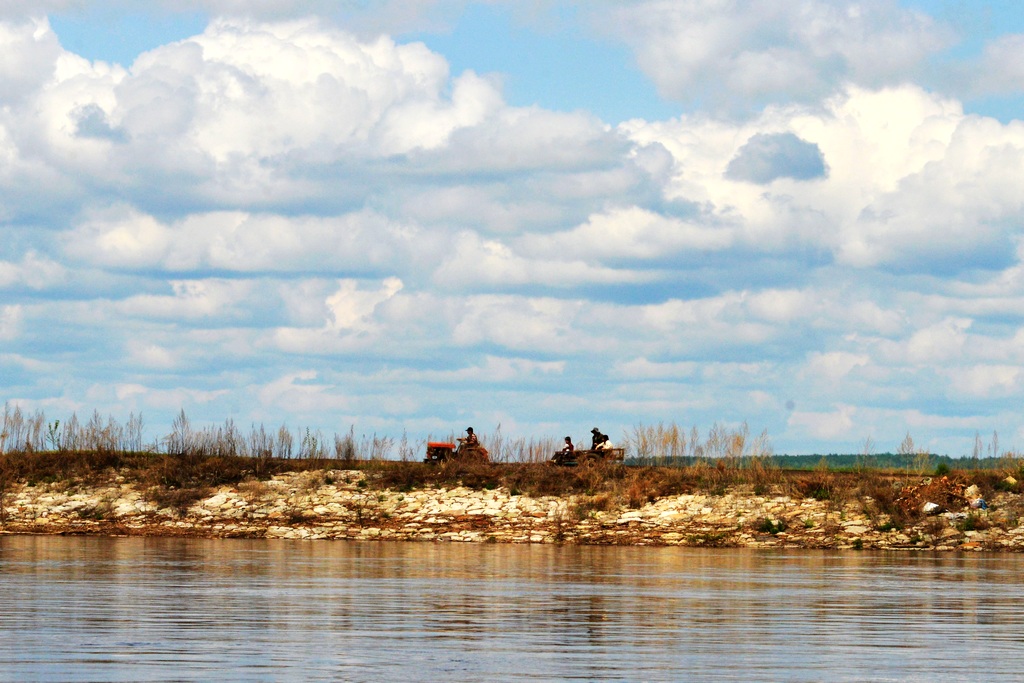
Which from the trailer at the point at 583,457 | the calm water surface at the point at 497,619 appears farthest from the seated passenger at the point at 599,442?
the calm water surface at the point at 497,619

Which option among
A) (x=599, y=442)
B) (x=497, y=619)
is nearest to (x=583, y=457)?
(x=599, y=442)

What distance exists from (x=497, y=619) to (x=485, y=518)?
88.8ft

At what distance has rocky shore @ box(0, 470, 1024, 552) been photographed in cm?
4522

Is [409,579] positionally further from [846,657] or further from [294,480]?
[294,480]

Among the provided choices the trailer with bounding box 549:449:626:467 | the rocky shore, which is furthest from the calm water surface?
the trailer with bounding box 549:449:626:467

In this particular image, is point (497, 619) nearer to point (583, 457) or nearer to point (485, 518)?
point (485, 518)

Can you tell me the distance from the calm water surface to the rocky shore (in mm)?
8692

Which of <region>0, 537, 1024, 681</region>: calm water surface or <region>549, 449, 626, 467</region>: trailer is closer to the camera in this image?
<region>0, 537, 1024, 681</region>: calm water surface

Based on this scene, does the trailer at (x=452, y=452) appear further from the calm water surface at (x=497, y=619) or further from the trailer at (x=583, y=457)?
the calm water surface at (x=497, y=619)

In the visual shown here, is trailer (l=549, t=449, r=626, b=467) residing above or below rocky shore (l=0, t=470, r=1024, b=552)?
above

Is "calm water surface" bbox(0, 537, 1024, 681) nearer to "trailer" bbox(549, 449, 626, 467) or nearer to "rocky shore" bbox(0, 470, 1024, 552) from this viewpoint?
"rocky shore" bbox(0, 470, 1024, 552)

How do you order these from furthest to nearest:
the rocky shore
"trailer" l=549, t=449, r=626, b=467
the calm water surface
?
"trailer" l=549, t=449, r=626, b=467 < the rocky shore < the calm water surface

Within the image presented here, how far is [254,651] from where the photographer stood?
16.2 m

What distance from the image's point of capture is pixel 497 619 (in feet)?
67.7
